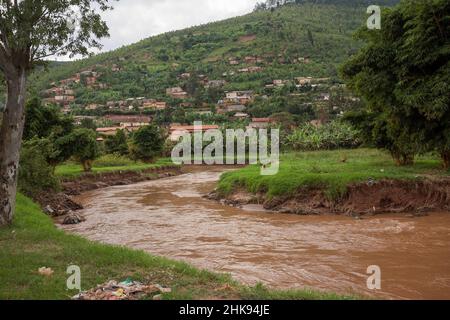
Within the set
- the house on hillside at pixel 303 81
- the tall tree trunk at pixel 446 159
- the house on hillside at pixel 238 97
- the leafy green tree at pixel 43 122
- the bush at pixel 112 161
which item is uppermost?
the house on hillside at pixel 303 81

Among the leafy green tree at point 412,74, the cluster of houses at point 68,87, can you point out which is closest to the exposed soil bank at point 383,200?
the leafy green tree at point 412,74

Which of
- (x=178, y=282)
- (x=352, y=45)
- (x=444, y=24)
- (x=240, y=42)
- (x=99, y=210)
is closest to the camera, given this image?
(x=178, y=282)

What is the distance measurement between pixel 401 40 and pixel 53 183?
63.7 feet

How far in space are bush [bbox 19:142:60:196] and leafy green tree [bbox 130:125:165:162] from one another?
1073 inches

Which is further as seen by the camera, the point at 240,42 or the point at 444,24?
the point at 240,42

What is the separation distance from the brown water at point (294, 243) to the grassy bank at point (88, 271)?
225 cm

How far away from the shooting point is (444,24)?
62.3 ft

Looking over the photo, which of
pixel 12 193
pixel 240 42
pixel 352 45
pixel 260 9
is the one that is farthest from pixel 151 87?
pixel 12 193

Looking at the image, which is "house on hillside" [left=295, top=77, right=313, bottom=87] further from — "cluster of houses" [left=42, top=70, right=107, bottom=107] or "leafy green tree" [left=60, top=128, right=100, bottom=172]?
"leafy green tree" [left=60, top=128, right=100, bottom=172]

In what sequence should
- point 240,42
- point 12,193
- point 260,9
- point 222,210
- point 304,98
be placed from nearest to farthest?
point 12,193 < point 222,210 < point 304,98 < point 240,42 < point 260,9

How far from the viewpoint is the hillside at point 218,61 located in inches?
4587

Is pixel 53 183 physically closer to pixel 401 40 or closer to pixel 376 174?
pixel 376 174

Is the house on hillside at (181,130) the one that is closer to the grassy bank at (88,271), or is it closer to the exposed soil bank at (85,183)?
the exposed soil bank at (85,183)

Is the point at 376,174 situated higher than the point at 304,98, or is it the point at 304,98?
the point at 304,98
